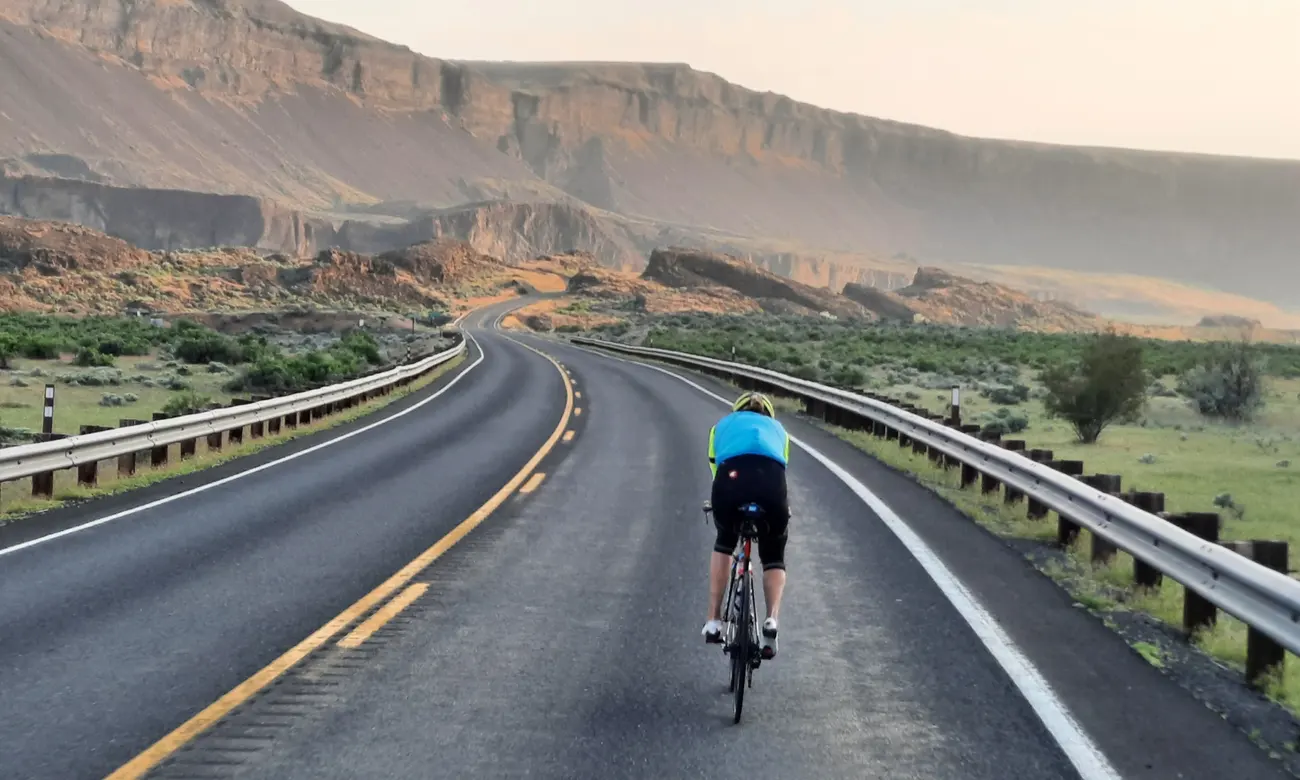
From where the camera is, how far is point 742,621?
6055 millimetres

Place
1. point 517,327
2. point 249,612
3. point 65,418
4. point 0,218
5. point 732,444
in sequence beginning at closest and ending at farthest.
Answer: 1. point 732,444
2. point 249,612
3. point 65,418
4. point 517,327
5. point 0,218

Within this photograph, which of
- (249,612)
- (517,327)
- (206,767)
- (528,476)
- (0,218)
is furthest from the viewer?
(0,218)

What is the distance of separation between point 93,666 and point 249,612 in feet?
4.58

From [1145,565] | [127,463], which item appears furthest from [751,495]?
[127,463]

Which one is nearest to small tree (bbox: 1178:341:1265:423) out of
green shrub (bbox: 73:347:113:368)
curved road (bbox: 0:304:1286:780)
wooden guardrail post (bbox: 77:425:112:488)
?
curved road (bbox: 0:304:1286:780)

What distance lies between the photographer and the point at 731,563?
673cm

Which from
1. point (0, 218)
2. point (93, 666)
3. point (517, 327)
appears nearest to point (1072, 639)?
point (93, 666)

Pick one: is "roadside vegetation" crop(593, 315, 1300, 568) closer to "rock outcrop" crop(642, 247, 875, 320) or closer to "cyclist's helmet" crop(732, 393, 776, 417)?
"cyclist's helmet" crop(732, 393, 776, 417)

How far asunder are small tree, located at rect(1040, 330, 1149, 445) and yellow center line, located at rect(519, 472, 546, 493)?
13.0m

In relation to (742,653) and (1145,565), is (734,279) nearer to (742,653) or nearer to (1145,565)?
(1145,565)

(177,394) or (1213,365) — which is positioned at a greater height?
(1213,365)

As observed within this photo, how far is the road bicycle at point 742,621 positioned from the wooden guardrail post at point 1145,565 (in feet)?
11.7

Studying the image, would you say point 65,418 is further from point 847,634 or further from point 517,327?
point 517,327

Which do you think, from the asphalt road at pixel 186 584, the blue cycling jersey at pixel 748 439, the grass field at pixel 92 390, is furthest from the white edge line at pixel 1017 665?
the grass field at pixel 92 390
